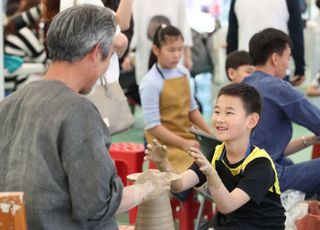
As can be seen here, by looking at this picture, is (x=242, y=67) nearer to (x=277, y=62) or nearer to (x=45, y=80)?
(x=277, y=62)

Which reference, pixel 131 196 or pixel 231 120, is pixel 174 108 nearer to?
pixel 231 120

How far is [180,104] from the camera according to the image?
4570mm

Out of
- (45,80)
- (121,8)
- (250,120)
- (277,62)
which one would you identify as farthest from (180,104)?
(45,80)

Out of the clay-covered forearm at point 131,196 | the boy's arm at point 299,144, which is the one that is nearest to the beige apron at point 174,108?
the boy's arm at point 299,144

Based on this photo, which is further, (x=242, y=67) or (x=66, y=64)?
(x=242, y=67)

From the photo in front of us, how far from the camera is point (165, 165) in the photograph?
271 cm

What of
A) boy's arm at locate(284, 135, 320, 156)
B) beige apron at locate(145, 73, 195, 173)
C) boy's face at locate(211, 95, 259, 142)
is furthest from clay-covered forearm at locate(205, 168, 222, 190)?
beige apron at locate(145, 73, 195, 173)

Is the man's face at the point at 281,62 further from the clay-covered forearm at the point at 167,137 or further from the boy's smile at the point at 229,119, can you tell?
the boy's smile at the point at 229,119

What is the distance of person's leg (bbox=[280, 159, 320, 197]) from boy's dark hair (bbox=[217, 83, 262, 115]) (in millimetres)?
770

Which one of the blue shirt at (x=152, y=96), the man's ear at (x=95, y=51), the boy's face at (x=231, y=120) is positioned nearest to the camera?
the man's ear at (x=95, y=51)

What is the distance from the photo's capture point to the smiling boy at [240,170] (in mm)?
2691

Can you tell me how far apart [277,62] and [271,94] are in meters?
0.26

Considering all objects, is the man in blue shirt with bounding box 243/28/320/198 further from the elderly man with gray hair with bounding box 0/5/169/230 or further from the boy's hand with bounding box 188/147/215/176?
the elderly man with gray hair with bounding box 0/5/169/230

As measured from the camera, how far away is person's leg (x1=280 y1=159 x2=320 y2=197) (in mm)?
3564
